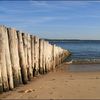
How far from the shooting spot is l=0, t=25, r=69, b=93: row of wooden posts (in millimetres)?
9977

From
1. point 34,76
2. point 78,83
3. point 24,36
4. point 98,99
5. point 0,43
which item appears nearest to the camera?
→ point 98,99

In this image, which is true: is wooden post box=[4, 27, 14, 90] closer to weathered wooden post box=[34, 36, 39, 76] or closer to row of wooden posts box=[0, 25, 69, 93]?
row of wooden posts box=[0, 25, 69, 93]

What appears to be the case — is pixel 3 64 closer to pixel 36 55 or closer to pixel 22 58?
pixel 22 58

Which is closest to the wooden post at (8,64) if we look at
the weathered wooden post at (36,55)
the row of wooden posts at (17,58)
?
the row of wooden posts at (17,58)

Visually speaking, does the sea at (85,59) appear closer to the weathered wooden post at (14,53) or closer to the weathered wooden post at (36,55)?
the weathered wooden post at (36,55)

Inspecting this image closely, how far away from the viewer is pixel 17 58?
11.1 meters

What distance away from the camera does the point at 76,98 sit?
8.90 metres

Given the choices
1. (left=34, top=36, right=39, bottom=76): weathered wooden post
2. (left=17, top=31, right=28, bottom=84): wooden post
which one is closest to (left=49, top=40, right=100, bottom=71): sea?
(left=34, top=36, right=39, bottom=76): weathered wooden post

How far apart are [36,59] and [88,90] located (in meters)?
4.71

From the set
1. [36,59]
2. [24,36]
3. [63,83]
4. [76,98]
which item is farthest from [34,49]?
[76,98]

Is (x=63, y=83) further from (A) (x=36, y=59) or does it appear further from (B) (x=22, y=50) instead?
(A) (x=36, y=59)

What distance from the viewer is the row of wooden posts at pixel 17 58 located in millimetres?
9977

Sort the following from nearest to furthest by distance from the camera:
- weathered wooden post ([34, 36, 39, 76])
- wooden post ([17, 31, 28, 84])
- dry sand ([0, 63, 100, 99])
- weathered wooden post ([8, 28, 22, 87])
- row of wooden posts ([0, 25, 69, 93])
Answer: dry sand ([0, 63, 100, 99]) < row of wooden posts ([0, 25, 69, 93]) < weathered wooden post ([8, 28, 22, 87]) < wooden post ([17, 31, 28, 84]) < weathered wooden post ([34, 36, 39, 76])

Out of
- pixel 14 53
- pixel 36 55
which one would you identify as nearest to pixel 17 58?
pixel 14 53
